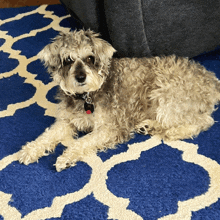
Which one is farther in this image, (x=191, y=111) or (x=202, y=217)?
(x=191, y=111)

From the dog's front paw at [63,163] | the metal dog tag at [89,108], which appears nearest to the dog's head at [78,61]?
the metal dog tag at [89,108]

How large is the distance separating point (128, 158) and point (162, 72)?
88 centimetres

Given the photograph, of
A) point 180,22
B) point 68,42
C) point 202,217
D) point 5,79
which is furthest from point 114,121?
point 5,79

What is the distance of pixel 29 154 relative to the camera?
2.29 m

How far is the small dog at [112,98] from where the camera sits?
89.5 inches

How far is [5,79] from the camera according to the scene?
3.43m

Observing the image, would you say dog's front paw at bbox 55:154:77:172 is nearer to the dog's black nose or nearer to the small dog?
the small dog

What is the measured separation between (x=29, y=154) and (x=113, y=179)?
0.76 meters

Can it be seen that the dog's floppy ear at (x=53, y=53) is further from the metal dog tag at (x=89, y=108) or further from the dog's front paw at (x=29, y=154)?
the dog's front paw at (x=29, y=154)

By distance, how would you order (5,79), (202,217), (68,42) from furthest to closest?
(5,79)
(68,42)
(202,217)

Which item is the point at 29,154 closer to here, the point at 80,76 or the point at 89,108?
the point at 89,108

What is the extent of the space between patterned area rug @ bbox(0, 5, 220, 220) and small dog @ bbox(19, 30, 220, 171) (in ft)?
0.33

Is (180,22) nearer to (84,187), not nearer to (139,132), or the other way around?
(139,132)

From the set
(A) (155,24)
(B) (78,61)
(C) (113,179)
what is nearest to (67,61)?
(B) (78,61)
